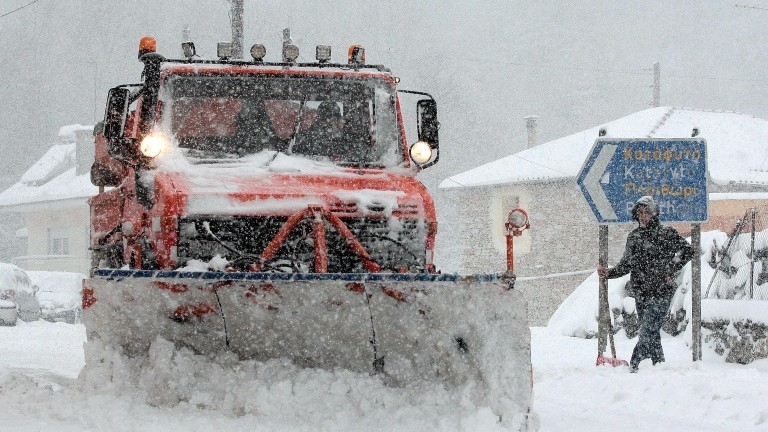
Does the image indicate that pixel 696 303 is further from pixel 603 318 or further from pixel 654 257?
pixel 654 257

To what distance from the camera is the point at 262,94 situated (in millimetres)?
7273

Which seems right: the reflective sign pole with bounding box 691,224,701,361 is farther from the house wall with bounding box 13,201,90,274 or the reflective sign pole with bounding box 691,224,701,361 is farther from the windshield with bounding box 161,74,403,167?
the house wall with bounding box 13,201,90,274

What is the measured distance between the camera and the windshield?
6.95 m

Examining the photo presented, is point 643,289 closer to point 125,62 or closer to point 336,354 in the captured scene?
point 336,354

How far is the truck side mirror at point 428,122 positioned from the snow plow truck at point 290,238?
0.04 feet

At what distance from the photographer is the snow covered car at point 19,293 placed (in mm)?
21641

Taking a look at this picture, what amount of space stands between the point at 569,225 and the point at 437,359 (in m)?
25.2

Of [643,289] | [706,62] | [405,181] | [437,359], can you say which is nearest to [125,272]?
[437,359]

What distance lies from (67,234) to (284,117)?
35058mm

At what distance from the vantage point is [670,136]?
1303 inches

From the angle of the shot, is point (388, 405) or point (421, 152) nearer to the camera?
point (388, 405)

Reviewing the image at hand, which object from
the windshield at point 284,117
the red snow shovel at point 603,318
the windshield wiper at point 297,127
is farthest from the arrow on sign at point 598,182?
the windshield wiper at point 297,127

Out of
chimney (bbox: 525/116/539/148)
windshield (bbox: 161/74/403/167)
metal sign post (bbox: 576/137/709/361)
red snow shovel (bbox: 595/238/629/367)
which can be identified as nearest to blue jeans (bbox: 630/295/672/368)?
red snow shovel (bbox: 595/238/629/367)

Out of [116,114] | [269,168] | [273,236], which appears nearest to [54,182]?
[116,114]
